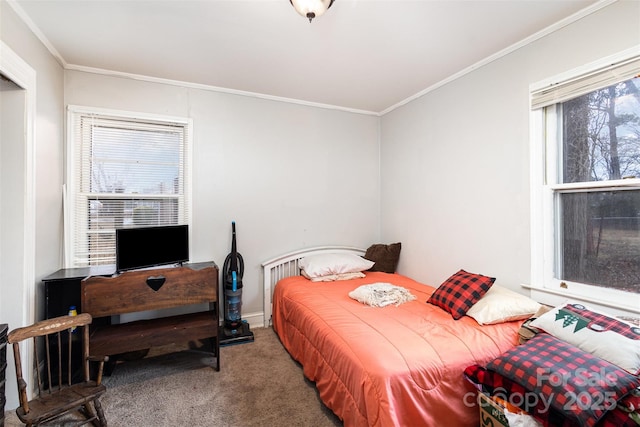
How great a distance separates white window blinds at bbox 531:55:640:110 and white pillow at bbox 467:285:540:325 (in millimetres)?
1426

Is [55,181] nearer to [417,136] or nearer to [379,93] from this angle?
[379,93]

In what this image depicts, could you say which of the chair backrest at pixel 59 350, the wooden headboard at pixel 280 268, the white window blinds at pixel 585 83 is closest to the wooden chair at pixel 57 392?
the chair backrest at pixel 59 350

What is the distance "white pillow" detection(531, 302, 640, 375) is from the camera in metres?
1.42

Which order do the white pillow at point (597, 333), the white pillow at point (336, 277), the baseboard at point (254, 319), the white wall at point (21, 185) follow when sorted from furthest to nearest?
the baseboard at point (254, 319) → the white pillow at point (336, 277) → the white wall at point (21, 185) → the white pillow at point (597, 333)

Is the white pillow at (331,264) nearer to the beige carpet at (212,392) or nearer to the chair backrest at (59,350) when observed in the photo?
the beige carpet at (212,392)

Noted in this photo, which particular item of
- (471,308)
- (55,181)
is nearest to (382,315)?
(471,308)

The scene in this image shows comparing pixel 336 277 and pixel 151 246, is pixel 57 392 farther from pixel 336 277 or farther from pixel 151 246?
pixel 336 277

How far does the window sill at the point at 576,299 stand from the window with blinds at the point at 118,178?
3.18 m

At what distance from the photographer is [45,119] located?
232 centimetres

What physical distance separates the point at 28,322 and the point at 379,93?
3.66 meters

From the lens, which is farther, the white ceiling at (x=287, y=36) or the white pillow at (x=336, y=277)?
the white pillow at (x=336, y=277)

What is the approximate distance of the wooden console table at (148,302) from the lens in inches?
86.6

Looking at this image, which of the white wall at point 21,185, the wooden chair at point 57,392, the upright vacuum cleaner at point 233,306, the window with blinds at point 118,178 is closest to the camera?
the wooden chair at point 57,392

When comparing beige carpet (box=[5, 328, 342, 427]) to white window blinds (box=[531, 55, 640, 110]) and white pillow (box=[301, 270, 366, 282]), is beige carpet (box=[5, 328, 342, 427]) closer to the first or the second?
white pillow (box=[301, 270, 366, 282])
